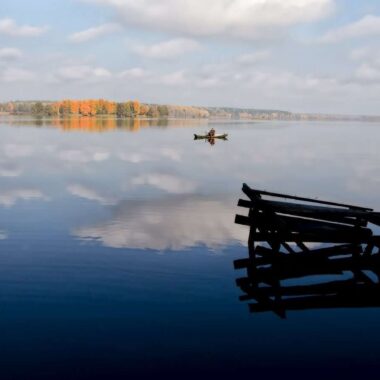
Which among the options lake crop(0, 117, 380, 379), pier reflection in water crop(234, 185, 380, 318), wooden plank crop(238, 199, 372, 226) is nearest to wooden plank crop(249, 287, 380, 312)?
pier reflection in water crop(234, 185, 380, 318)

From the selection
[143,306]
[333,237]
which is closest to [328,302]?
[333,237]

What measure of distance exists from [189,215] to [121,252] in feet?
26.1

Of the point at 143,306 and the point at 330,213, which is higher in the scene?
the point at 330,213

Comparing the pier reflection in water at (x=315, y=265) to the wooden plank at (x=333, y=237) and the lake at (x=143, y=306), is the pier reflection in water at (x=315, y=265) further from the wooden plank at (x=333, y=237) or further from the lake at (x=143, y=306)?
the lake at (x=143, y=306)

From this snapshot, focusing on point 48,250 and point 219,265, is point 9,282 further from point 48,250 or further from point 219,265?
point 219,265

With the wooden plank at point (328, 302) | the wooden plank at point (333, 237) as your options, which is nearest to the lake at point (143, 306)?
the wooden plank at point (328, 302)

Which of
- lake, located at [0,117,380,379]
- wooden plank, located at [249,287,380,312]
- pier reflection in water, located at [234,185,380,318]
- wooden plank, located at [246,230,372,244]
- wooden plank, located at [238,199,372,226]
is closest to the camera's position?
lake, located at [0,117,380,379]

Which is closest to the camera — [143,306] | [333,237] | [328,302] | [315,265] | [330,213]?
[143,306]

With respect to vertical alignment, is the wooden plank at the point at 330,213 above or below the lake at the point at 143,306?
above

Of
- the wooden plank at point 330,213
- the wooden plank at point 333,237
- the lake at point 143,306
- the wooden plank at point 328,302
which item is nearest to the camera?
the lake at point 143,306

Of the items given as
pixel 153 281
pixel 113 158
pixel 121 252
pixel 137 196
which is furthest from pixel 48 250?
pixel 113 158

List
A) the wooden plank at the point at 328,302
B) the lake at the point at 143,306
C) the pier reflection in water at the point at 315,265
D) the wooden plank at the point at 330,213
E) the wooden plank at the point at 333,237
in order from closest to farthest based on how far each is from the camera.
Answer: the lake at the point at 143,306
the wooden plank at the point at 328,302
the pier reflection in water at the point at 315,265
the wooden plank at the point at 330,213
the wooden plank at the point at 333,237

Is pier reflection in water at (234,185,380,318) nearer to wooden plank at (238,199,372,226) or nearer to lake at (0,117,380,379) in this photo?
wooden plank at (238,199,372,226)

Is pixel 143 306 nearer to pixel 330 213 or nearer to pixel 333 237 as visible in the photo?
pixel 330 213
